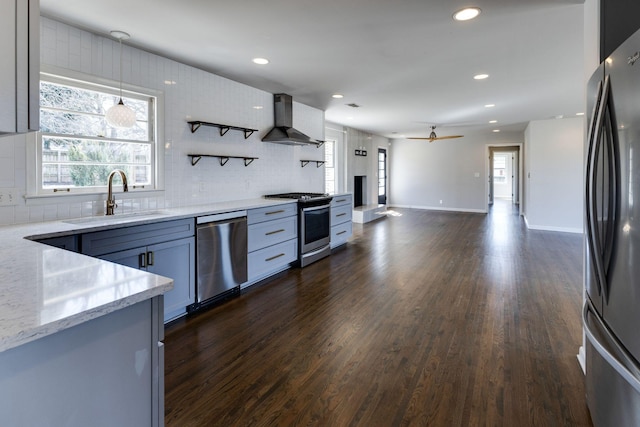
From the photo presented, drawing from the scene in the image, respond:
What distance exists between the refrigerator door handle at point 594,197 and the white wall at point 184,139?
10.9 feet

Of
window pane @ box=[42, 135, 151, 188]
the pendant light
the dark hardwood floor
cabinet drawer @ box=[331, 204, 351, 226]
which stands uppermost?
the pendant light

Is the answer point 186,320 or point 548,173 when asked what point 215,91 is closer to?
point 186,320

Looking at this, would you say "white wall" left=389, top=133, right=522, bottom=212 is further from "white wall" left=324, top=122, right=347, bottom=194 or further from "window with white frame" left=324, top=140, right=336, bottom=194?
"window with white frame" left=324, top=140, right=336, bottom=194

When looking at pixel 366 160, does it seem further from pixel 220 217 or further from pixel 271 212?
pixel 220 217

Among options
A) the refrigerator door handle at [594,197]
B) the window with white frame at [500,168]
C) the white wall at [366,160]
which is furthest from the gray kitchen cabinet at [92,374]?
the window with white frame at [500,168]

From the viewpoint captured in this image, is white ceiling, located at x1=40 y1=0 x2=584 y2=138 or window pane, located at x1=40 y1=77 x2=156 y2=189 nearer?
white ceiling, located at x1=40 y1=0 x2=584 y2=138

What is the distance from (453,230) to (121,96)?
6399mm

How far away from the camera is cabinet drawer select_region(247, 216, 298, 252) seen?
3.68 m

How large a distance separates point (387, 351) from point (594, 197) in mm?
1550

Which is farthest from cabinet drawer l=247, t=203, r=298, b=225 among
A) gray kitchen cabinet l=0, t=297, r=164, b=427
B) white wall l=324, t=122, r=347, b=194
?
white wall l=324, t=122, r=347, b=194

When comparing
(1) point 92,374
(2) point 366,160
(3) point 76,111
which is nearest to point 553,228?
(2) point 366,160

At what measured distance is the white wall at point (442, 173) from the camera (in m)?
10.3

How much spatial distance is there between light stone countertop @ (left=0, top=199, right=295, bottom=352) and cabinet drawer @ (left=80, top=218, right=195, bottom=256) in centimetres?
65

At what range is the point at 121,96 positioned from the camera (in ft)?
10.2
